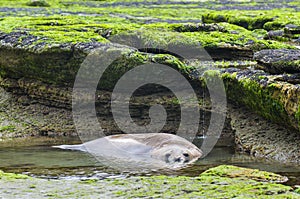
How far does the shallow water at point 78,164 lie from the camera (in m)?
9.51

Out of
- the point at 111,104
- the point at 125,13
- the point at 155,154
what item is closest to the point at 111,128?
the point at 111,104

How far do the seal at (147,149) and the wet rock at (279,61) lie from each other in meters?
1.99

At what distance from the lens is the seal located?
36.2 ft

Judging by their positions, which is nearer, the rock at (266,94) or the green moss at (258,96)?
the rock at (266,94)

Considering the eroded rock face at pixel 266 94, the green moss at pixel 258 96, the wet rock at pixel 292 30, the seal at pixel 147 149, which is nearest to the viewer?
the eroded rock face at pixel 266 94

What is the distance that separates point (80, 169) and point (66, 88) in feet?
16.3

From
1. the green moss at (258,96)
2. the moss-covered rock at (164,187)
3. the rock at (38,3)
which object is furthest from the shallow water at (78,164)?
the rock at (38,3)

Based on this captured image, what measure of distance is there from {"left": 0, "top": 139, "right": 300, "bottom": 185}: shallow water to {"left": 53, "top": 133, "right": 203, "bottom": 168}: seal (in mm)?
313

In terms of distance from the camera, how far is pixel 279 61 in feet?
37.4

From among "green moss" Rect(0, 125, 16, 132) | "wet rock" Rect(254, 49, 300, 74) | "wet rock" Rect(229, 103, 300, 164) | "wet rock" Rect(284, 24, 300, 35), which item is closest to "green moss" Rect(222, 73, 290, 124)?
"wet rock" Rect(229, 103, 300, 164)

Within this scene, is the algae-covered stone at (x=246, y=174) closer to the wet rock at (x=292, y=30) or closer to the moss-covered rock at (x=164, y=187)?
the moss-covered rock at (x=164, y=187)

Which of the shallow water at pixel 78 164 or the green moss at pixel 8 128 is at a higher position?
the green moss at pixel 8 128

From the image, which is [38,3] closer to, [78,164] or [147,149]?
[147,149]

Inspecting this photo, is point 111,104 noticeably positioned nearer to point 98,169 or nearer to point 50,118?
point 50,118
